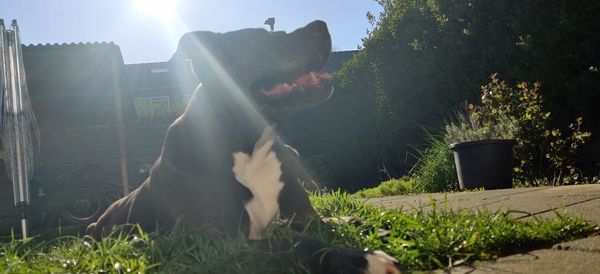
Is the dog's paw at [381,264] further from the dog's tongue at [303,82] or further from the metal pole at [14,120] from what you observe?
the metal pole at [14,120]

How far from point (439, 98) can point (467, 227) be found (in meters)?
7.51

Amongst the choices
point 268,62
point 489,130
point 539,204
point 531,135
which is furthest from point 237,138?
point 531,135

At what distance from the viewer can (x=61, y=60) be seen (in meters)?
9.80

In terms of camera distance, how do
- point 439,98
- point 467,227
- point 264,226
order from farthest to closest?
point 439,98, point 264,226, point 467,227

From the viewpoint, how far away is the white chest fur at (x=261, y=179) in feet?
8.67

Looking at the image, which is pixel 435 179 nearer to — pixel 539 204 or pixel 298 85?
pixel 539 204

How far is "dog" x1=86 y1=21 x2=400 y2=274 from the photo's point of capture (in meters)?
2.60

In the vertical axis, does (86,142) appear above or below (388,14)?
below

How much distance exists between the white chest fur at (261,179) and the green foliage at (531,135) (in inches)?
186

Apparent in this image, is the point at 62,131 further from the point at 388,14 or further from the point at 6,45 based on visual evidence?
the point at 388,14

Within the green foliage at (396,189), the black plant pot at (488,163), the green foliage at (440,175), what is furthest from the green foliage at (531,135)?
the green foliage at (396,189)

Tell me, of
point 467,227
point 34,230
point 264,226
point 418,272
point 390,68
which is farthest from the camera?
point 390,68

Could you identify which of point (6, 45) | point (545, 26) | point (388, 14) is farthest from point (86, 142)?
point (545, 26)

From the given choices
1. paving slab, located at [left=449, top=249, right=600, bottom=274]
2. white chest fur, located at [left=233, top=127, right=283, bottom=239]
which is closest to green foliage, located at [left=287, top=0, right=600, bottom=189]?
white chest fur, located at [left=233, top=127, right=283, bottom=239]
